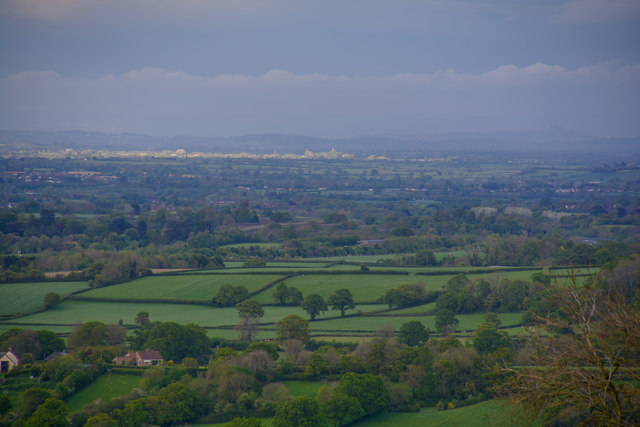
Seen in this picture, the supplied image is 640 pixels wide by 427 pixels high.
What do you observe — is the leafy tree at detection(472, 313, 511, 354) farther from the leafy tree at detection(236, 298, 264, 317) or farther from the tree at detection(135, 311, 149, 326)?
the tree at detection(135, 311, 149, 326)

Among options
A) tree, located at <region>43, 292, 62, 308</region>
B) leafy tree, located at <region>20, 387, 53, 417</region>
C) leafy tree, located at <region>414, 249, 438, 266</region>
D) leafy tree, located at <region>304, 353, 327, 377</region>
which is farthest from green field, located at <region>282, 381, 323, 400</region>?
leafy tree, located at <region>414, 249, 438, 266</region>

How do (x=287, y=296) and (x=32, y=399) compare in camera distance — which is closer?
(x=32, y=399)

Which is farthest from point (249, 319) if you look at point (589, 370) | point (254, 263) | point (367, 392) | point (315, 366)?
point (589, 370)

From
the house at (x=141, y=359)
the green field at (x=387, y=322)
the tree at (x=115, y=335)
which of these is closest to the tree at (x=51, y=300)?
the tree at (x=115, y=335)

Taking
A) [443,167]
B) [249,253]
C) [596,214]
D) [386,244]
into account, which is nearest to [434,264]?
[386,244]

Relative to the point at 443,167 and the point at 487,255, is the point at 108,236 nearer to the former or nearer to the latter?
the point at 487,255

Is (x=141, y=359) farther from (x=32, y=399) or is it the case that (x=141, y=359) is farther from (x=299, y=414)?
(x=299, y=414)
